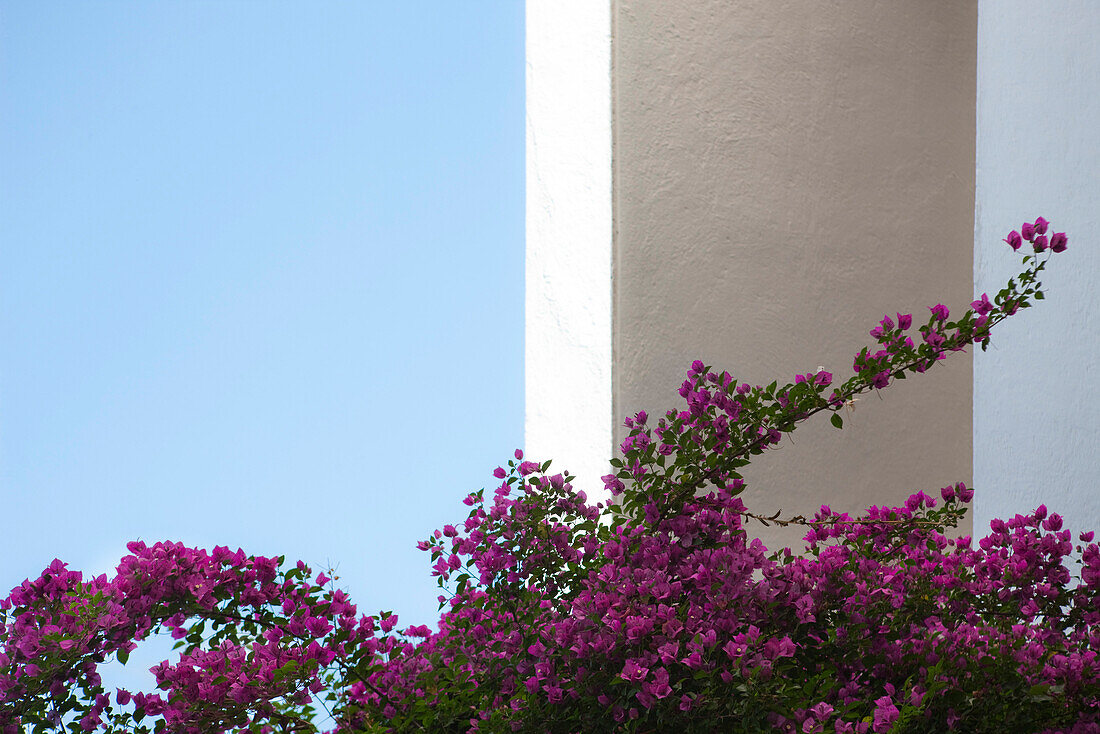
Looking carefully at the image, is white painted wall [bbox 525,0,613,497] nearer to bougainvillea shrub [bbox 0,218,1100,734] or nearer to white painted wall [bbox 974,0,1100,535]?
white painted wall [bbox 974,0,1100,535]

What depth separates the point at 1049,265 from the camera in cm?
153

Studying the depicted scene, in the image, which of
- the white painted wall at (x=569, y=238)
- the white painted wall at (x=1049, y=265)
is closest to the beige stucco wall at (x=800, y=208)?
the white painted wall at (x=569, y=238)

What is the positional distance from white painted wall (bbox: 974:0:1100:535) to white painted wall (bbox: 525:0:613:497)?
683 millimetres

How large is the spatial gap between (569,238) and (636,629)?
4.02ft

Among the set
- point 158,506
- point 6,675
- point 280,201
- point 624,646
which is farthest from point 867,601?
point 280,201

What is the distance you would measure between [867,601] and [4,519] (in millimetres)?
2012

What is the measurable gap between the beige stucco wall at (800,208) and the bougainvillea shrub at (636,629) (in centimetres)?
84

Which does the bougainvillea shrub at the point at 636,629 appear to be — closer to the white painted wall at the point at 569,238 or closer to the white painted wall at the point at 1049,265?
the white painted wall at the point at 1049,265

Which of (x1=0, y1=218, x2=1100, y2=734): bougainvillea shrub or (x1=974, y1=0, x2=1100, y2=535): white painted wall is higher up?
(x1=974, y1=0, x2=1100, y2=535): white painted wall

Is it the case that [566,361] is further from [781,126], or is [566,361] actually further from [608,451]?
[781,126]

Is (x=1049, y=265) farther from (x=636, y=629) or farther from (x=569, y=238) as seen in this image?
(x=636, y=629)

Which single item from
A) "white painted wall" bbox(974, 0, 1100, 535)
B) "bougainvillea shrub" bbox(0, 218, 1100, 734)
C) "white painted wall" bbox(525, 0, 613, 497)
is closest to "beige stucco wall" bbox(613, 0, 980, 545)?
"white painted wall" bbox(525, 0, 613, 497)

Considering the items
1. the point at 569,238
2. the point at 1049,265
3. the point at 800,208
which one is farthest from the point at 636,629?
the point at 800,208

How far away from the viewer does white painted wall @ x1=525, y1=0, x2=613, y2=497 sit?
75.5 inches
